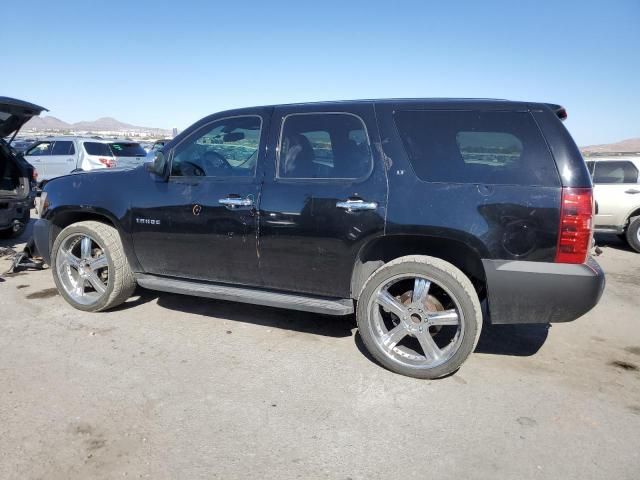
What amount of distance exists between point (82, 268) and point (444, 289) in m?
3.36

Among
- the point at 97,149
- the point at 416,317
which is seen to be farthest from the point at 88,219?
the point at 97,149

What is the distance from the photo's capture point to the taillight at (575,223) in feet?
9.86

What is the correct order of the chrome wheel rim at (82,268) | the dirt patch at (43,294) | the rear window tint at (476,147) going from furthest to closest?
1. the dirt patch at (43,294)
2. the chrome wheel rim at (82,268)
3. the rear window tint at (476,147)

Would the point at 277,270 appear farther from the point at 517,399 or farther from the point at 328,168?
the point at 517,399

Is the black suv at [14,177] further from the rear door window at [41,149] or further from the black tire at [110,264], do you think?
the rear door window at [41,149]

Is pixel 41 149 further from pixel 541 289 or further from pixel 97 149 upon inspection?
pixel 541 289

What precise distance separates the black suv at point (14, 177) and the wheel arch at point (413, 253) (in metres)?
5.59

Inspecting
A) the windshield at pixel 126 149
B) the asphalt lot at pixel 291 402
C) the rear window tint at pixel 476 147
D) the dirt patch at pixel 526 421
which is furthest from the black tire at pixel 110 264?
the windshield at pixel 126 149

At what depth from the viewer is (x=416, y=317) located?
11.4 ft

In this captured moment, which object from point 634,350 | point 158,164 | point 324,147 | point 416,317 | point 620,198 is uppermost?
point 324,147

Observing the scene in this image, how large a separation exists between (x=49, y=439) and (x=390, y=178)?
2603mm

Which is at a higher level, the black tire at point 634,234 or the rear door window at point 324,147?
the rear door window at point 324,147

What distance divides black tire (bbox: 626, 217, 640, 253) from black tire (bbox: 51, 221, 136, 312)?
8461mm

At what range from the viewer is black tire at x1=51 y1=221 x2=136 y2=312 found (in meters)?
4.38
